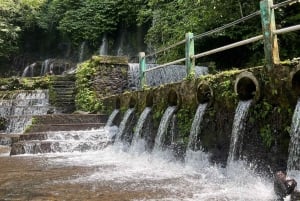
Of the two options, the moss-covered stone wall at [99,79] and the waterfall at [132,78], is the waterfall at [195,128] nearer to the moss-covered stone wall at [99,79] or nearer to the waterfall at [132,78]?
the moss-covered stone wall at [99,79]

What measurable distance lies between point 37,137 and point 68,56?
16086 millimetres

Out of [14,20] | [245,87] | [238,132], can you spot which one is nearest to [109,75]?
[245,87]

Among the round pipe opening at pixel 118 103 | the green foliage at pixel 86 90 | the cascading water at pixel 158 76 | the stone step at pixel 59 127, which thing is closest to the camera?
the stone step at pixel 59 127

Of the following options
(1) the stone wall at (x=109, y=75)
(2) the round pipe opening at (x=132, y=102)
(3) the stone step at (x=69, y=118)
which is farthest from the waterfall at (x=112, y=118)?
(1) the stone wall at (x=109, y=75)

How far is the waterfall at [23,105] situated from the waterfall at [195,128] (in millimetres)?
7432

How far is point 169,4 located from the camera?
51.1 ft

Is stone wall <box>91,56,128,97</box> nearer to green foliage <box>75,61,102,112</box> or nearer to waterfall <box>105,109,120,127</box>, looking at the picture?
green foliage <box>75,61,102,112</box>

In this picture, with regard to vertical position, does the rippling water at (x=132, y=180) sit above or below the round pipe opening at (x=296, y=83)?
below

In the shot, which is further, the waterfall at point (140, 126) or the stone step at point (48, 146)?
the stone step at point (48, 146)

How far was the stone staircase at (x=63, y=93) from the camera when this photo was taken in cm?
1332

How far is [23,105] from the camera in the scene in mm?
13406

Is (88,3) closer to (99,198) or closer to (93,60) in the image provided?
(93,60)

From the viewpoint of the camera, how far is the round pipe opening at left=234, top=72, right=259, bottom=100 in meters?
4.75

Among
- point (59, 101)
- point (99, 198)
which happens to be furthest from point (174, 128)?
point (59, 101)
